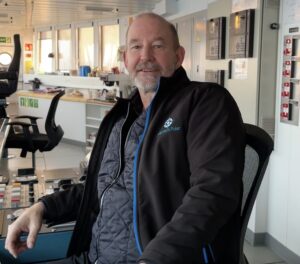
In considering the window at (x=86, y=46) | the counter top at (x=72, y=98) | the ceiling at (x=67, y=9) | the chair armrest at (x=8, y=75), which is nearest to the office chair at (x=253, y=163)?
the chair armrest at (x=8, y=75)

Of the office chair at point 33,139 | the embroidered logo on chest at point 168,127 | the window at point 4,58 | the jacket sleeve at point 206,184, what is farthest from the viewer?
the window at point 4,58

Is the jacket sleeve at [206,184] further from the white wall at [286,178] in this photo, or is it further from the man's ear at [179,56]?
the white wall at [286,178]

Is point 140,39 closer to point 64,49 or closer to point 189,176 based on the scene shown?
point 189,176

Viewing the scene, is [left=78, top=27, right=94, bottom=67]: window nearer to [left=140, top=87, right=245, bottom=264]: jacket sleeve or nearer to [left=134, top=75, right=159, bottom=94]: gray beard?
[left=134, top=75, right=159, bottom=94]: gray beard

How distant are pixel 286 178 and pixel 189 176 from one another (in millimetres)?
2144

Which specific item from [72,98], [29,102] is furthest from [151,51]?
[29,102]

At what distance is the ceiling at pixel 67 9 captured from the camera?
6.79 metres

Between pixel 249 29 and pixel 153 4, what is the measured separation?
4.01 metres

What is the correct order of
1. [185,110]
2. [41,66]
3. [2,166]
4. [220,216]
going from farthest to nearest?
[41,66] → [2,166] → [185,110] → [220,216]

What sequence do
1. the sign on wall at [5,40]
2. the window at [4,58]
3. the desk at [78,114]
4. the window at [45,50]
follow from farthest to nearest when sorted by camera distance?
the window at [4,58], the sign on wall at [5,40], the window at [45,50], the desk at [78,114]

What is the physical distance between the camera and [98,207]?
1564 millimetres

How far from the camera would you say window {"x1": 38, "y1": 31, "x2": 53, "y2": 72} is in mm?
11102

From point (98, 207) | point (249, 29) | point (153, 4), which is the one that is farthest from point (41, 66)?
point (98, 207)

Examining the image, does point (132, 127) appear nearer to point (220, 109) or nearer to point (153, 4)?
point (220, 109)
